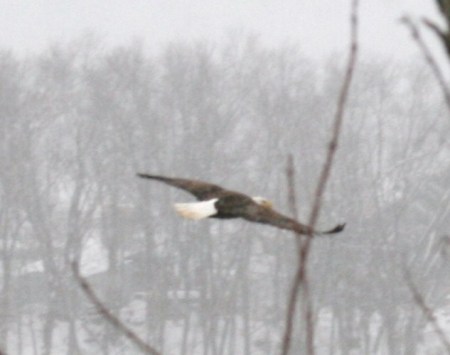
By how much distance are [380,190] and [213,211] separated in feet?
81.7

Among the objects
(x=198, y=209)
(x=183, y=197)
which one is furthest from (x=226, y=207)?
(x=183, y=197)

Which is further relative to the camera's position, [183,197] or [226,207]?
[183,197]

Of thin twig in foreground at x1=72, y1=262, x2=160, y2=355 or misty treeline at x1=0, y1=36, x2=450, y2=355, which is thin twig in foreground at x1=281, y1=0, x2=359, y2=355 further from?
misty treeline at x1=0, y1=36, x2=450, y2=355

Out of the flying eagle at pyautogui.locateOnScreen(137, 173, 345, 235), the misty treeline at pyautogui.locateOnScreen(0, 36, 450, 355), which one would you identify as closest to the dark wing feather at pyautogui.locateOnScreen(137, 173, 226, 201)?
the flying eagle at pyautogui.locateOnScreen(137, 173, 345, 235)

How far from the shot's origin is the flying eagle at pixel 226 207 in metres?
0.80

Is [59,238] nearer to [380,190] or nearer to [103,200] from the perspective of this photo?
[103,200]

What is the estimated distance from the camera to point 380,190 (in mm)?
25547

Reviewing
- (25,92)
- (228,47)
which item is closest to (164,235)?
(25,92)

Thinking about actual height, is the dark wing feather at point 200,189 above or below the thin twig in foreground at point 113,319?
above

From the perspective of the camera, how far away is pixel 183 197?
74.6ft

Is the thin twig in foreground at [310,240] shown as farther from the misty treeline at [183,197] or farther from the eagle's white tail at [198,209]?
the misty treeline at [183,197]

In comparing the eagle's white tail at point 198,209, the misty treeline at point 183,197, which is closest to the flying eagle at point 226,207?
the eagle's white tail at point 198,209

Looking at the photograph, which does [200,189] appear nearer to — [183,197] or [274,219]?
[274,219]

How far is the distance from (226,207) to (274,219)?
0.13 feet
